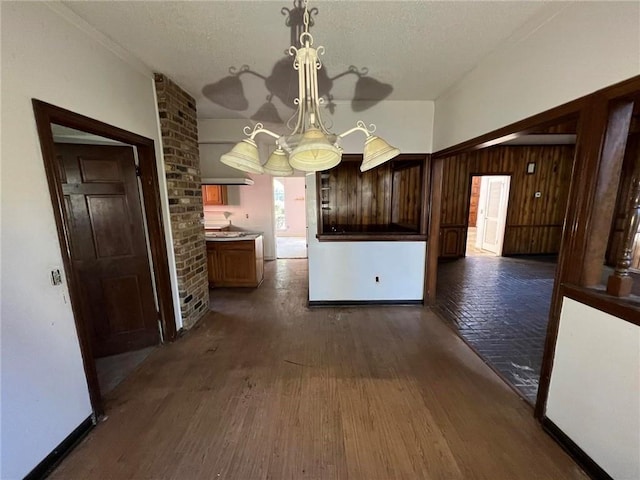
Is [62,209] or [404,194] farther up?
[404,194]

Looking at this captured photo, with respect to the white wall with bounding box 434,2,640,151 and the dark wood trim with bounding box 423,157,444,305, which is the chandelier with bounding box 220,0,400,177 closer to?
the white wall with bounding box 434,2,640,151

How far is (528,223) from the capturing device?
6.52m

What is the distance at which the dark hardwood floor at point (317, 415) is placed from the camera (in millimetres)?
1539

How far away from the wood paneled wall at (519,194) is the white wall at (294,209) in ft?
16.4

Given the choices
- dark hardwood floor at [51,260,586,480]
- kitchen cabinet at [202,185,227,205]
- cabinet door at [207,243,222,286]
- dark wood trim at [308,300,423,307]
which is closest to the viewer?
dark hardwood floor at [51,260,586,480]

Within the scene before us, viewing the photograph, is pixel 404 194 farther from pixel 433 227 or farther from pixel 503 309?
pixel 503 309

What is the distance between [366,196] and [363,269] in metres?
1.48

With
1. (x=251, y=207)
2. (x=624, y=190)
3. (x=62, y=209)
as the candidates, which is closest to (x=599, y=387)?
(x=62, y=209)

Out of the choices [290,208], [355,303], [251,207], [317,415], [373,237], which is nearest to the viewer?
[317,415]

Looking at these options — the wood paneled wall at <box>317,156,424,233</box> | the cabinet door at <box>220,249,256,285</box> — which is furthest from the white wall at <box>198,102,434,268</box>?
the cabinet door at <box>220,249,256,285</box>

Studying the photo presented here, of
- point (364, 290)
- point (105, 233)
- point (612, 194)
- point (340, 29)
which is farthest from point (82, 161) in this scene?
point (612, 194)

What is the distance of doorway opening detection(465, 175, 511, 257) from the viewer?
6.57 m

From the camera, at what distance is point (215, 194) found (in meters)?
5.55

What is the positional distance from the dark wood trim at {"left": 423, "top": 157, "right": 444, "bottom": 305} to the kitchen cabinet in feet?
13.2
